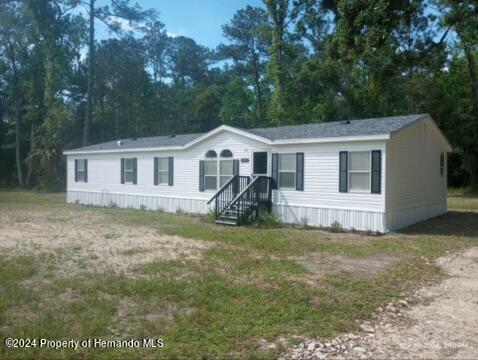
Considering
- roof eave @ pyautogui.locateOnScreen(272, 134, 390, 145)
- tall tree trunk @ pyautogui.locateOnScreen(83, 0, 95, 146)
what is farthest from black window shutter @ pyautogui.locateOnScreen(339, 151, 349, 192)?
tall tree trunk @ pyautogui.locateOnScreen(83, 0, 95, 146)

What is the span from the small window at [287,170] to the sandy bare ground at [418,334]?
26.7 ft

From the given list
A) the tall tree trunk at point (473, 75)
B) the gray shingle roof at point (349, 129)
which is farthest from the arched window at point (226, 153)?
the tall tree trunk at point (473, 75)

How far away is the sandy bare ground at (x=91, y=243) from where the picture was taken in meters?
7.92

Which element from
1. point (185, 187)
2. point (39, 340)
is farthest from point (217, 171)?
point (39, 340)

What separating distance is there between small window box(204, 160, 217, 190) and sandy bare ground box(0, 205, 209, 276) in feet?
13.5

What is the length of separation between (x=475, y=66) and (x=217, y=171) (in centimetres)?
2334

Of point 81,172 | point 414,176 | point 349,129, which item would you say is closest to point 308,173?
point 349,129

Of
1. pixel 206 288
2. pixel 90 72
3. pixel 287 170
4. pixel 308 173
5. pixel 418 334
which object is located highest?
pixel 90 72

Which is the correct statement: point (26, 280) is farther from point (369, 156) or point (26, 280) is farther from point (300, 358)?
point (369, 156)

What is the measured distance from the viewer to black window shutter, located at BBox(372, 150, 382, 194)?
1240 centimetres

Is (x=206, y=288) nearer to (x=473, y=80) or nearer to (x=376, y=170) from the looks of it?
(x=376, y=170)

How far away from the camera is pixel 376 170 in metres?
12.5

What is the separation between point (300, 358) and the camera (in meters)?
4.13

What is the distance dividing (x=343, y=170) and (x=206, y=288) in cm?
809
